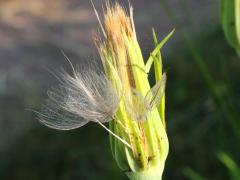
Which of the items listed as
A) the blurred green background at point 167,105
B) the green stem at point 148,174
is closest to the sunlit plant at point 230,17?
the blurred green background at point 167,105

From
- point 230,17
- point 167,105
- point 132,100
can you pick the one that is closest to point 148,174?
point 132,100

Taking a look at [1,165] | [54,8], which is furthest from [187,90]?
[54,8]

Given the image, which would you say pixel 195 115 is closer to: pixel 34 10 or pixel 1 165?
pixel 1 165

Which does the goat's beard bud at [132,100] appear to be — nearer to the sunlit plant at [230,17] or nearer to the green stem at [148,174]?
the green stem at [148,174]

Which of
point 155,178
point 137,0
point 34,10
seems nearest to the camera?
point 155,178

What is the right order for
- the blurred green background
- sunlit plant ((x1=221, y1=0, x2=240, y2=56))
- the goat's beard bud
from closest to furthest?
the goat's beard bud
sunlit plant ((x1=221, y1=0, x2=240, y2=56))
the blurred green background

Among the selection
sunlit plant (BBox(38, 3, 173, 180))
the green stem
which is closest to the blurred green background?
sunlit plant (BBox(38, 3, 173, 180))

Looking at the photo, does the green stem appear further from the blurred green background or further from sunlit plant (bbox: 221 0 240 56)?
sunlit plant (bbox: 221 0 240 56)
